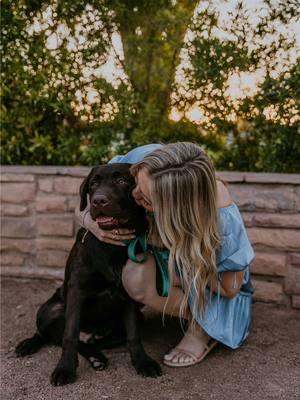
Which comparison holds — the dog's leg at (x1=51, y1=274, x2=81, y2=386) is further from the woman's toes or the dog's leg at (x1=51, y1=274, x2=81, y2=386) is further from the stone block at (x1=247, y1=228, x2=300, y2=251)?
the stone block at (x1=247, y1=228, x2=300, y2=251)

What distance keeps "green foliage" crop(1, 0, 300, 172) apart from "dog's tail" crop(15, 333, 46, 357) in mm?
1669

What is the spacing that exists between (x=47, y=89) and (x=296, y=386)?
285 cm

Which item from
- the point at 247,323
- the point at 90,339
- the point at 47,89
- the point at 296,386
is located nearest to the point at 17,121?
the point at 47,89

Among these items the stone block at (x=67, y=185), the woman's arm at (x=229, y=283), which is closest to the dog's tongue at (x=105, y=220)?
the woman's arm at (x=229, y=283)

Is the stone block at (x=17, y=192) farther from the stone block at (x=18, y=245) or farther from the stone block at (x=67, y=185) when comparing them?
the stone block at (x=18, y=245)

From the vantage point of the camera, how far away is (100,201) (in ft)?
8.75

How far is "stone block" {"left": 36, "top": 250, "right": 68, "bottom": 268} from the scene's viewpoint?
4211 millimetres

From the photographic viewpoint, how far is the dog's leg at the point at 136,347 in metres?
2.73

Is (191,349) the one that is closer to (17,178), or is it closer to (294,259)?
(294,259)

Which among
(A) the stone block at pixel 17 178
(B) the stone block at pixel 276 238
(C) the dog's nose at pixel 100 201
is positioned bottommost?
(B) the stone block at pixel 276 238

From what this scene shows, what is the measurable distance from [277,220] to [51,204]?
1666 mm

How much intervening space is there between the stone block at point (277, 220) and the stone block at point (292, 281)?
0.28 metres

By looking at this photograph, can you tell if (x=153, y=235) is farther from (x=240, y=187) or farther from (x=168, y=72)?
(x=168, y=72)

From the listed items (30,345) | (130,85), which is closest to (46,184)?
(130,85)
